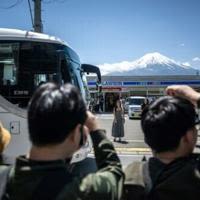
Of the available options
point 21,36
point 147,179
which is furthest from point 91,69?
point 147,179

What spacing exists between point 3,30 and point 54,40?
1.07 metres

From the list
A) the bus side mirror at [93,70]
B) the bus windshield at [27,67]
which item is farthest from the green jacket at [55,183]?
the bus side mirror at [93,70]

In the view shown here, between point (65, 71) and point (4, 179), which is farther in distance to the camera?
point (65, 71)

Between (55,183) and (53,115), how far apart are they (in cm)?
27

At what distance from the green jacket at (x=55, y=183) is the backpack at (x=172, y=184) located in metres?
0.21

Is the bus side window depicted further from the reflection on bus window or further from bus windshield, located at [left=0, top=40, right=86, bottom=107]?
the reflection on bus window

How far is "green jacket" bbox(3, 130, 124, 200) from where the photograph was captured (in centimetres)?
181

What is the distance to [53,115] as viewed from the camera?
6.00 ft

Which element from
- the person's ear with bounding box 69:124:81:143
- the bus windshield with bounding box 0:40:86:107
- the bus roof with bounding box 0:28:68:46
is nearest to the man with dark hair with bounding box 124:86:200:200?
the person's ear with bounding box 69:124:81:143

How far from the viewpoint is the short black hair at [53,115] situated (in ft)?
6.02

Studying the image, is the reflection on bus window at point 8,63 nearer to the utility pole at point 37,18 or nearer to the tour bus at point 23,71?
the tour bus at point 23,71

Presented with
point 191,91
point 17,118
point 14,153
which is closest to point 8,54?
point 17,118

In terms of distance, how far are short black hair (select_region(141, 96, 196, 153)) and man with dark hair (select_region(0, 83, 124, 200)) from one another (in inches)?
11.8

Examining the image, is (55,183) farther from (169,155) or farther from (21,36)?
(21,36)
